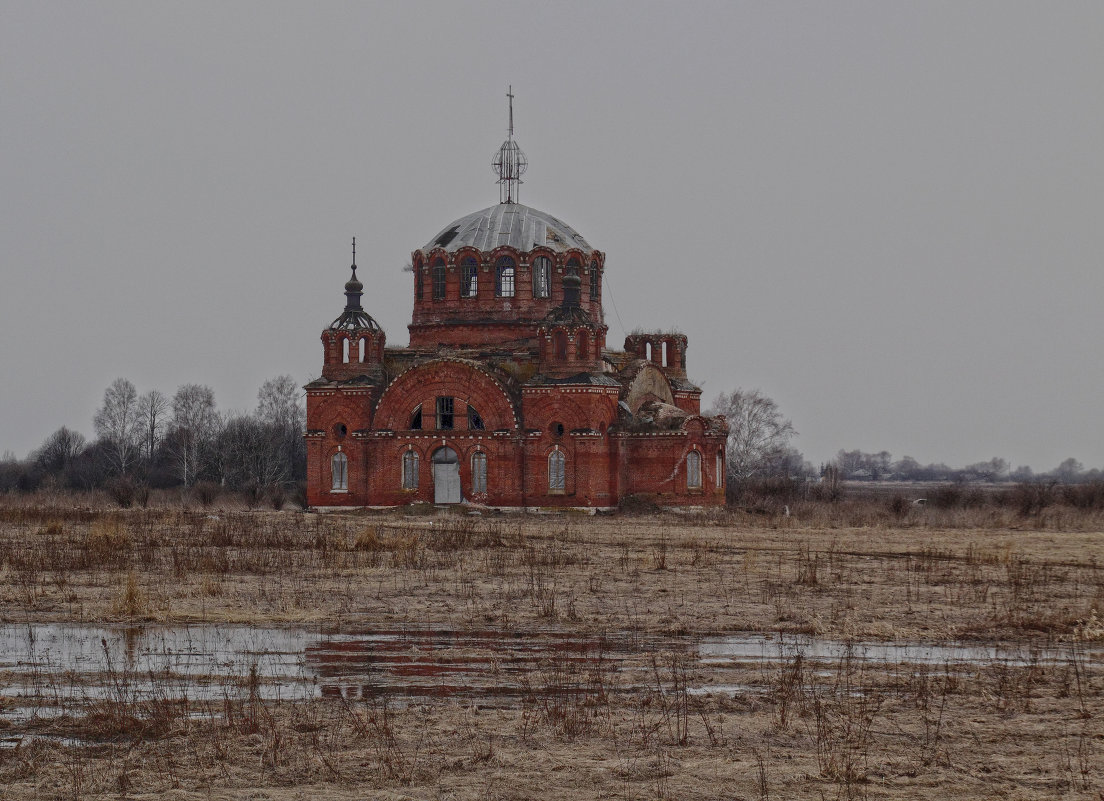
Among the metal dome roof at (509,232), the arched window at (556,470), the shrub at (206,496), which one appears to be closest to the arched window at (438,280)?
the metal dome roof at (509,232)

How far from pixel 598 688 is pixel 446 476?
32.2 meters

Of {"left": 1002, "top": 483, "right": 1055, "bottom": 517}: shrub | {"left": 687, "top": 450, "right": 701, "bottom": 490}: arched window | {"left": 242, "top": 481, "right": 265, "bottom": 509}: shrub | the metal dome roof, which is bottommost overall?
{"left": 1002, "top": 483, "right": 1055, "bottom": 517}: shrub

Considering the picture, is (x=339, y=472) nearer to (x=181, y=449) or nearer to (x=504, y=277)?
(x=504, y=277)

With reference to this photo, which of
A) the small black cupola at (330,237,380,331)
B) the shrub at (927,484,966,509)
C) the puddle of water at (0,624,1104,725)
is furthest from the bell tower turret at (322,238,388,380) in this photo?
the puddle of water at (0,624,1104,725)

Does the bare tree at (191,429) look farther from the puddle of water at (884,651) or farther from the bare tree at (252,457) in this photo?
the puddle of water at (884,651)

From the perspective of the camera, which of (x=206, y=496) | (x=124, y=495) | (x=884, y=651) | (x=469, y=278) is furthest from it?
(x=469, y=278)

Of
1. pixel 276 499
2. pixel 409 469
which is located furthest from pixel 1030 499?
pixel 276 499

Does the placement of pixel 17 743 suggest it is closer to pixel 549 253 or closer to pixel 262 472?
pixel 549 253

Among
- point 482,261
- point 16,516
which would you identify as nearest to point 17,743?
point 16,516

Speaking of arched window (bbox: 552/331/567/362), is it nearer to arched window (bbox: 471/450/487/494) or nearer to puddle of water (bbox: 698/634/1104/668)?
arched window (bbox: 471/450/487/494)

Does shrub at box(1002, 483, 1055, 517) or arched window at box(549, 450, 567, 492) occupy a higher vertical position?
arched window at box(549, 450, 567, 492)

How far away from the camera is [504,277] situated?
45531 mm

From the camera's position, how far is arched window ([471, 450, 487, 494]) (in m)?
42.0

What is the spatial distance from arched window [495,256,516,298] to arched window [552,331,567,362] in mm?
4126
